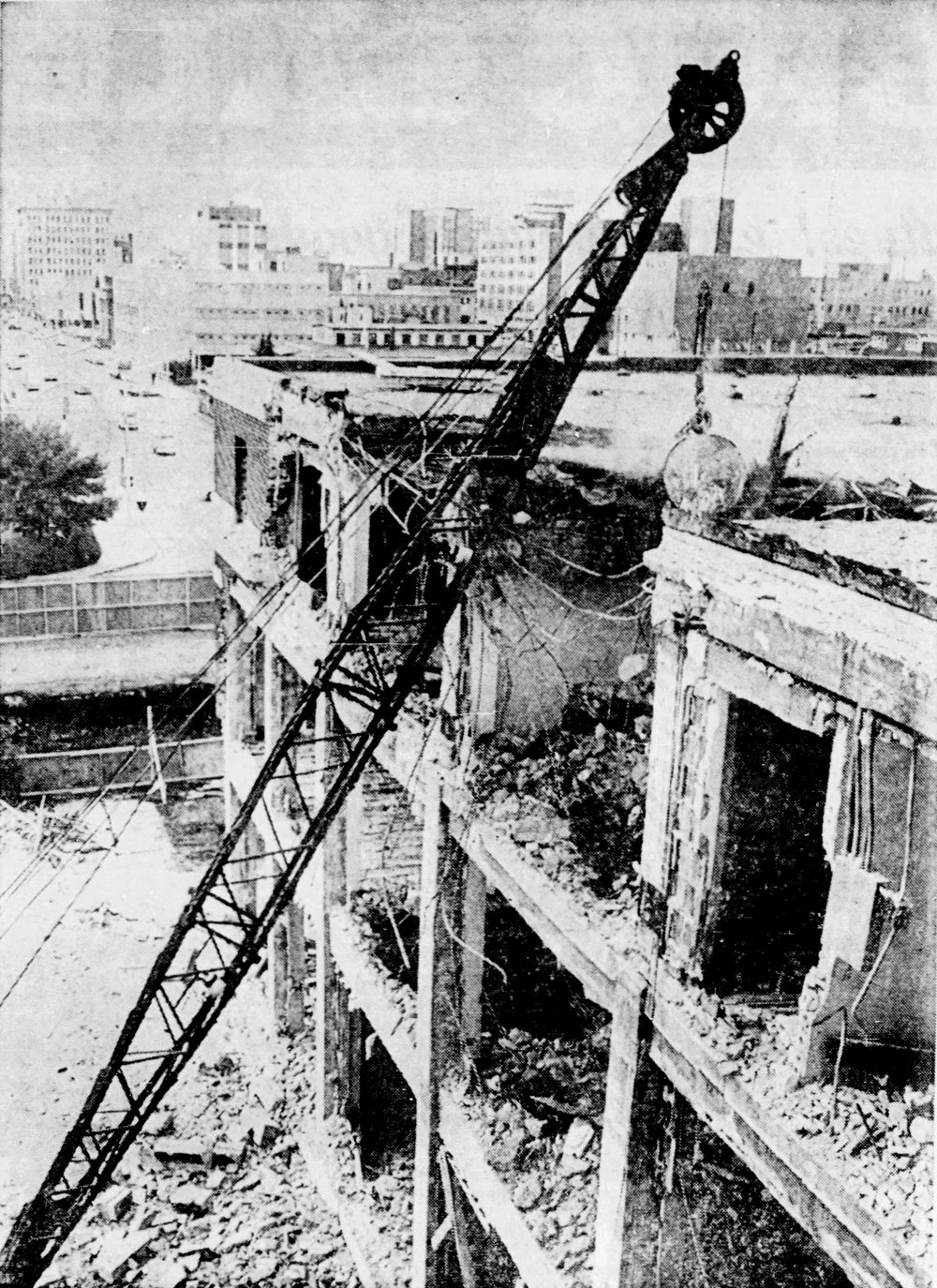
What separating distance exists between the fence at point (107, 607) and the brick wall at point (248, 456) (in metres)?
13.7

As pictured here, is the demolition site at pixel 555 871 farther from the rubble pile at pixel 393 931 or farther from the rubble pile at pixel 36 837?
the rubble pile at pixel 36 837

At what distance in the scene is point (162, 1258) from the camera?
16719mm

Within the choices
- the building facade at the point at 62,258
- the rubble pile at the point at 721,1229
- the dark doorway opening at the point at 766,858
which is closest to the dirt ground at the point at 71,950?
the rubble pile at the point at 721,1229

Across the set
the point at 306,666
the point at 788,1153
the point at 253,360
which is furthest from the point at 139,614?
the point at 788,1153

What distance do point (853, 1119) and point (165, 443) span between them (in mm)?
56277

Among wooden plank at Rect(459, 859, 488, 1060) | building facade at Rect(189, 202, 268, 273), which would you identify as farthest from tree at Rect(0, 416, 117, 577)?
wooden plank at Rect(459, 859, 488, 1060)

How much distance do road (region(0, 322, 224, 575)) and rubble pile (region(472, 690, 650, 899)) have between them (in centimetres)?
3842

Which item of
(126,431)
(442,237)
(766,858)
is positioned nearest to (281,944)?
(766,858)

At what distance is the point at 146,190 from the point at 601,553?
16.6m

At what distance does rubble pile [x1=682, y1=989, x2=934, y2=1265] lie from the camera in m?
6.78

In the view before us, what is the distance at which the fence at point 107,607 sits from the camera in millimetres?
40562

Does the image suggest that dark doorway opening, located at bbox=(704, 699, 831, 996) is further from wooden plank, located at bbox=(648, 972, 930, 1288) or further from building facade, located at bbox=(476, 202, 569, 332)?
building facade, located at bbox=(476, 202, 569, 332)

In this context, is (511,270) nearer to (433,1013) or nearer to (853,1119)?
Result: (433,1013)

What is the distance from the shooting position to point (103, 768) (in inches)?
1336
